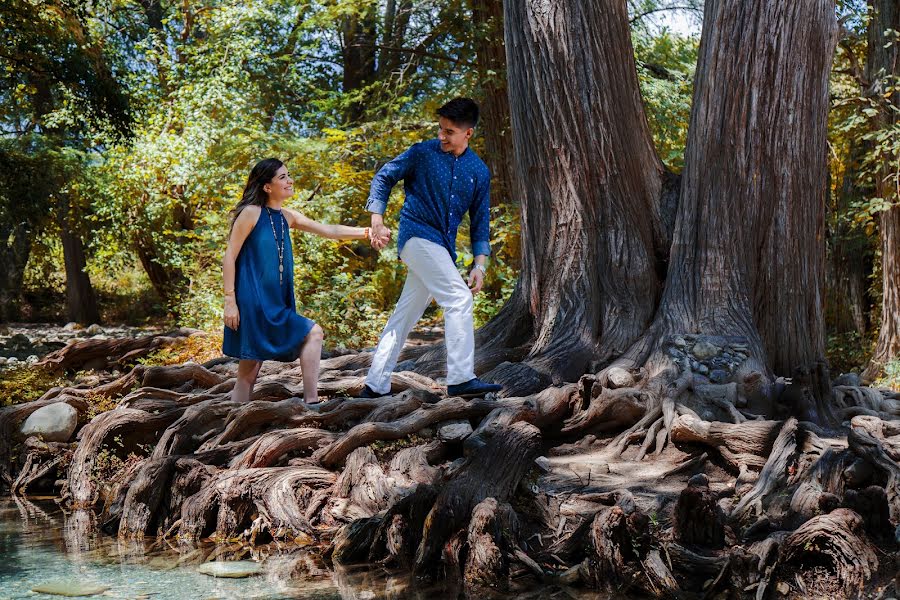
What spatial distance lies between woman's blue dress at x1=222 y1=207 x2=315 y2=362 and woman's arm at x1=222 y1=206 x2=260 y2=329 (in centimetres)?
7

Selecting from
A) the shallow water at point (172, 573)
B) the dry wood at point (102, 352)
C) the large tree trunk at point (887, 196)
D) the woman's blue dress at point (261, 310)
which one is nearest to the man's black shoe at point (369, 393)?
the woman's blue dress at point (261, 310)

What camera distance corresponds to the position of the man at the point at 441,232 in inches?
256

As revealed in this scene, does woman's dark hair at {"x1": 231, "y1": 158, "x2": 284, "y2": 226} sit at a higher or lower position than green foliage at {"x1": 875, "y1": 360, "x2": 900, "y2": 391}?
higher

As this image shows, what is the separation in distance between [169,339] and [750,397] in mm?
6817

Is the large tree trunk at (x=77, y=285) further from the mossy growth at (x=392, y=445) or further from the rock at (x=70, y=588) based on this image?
the rock at (x=70, y=588)

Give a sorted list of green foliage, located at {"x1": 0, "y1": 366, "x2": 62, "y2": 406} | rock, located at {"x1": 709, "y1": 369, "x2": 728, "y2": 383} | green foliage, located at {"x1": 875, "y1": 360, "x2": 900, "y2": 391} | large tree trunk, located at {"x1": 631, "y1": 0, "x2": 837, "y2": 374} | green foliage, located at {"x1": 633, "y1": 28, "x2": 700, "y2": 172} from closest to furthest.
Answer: rock, located at {"x1": 709, "y1": 369, "x2": 728, "y2": 383} < large tree trunk, located at {"x1": 631, "y1": 0, "x2": 837, "y2": 374} < green foliage, located at {"x1": 0, "y1": 366, "x2": 62, "y2": 406} < green foliage, located at {"x1": 875, "y1": 360, "x2": 900, "y2": 391} < green foliage, located at {"x1": 633, "y1": 28, "x2": 700, "y2": 172}

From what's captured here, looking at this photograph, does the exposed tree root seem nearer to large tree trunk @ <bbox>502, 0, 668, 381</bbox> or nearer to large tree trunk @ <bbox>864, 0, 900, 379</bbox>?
large tree trunk @ <bbox>502, 0, 668, 381</bbox>

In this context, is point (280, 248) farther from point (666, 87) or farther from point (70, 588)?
point (666, 87)

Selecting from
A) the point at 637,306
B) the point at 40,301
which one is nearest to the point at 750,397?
the point at 637,306

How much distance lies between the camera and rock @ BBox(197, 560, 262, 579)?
467cm

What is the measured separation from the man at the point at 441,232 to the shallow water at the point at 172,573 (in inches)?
76.9

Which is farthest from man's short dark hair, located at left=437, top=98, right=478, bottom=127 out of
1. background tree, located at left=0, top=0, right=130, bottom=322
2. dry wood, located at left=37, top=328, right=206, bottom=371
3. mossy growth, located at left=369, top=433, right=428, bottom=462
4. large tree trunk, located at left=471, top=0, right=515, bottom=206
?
large tree trunk, located at left=471, top=0, right=515, bottom=206

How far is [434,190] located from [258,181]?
1.21m

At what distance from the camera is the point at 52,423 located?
23.8ft
